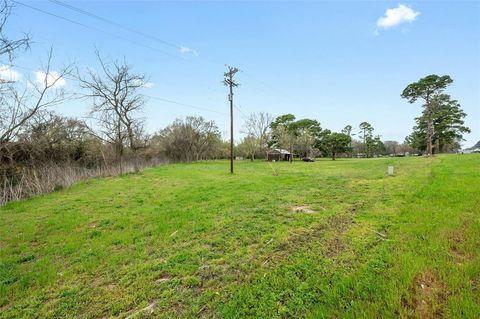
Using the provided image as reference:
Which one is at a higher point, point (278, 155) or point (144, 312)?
point (278, 155)

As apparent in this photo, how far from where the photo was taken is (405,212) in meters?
5.29

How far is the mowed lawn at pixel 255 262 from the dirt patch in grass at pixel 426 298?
0.04 ft

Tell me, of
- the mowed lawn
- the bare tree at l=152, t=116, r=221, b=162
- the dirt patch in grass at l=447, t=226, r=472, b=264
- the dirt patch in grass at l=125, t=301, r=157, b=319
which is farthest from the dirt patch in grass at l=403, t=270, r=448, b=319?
the bare tree at l=152, t=116, r=221, b=162

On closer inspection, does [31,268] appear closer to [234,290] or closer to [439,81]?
[234,290]

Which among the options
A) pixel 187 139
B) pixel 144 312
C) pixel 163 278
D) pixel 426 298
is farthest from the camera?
pixel 187 139

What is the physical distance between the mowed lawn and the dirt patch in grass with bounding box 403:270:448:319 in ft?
0.04

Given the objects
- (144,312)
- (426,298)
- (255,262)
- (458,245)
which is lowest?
(144,312)

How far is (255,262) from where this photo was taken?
347 cm

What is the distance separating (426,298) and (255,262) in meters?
2.02

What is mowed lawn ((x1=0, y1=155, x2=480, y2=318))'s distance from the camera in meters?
2.50

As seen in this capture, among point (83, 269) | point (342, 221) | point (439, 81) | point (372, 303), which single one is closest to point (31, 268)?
point (83, 269)

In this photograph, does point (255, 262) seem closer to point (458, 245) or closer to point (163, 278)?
point (163, 278)

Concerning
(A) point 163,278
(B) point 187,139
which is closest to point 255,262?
(A) point 163,278

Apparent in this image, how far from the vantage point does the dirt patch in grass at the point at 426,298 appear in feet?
7.19
